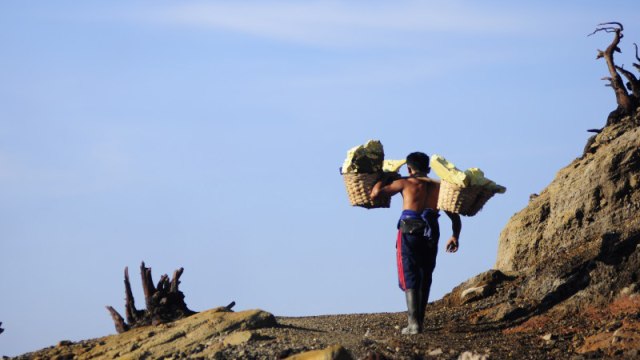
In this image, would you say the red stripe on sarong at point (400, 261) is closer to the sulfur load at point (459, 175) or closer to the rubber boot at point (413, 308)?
the rubber boot at point (413, 308)

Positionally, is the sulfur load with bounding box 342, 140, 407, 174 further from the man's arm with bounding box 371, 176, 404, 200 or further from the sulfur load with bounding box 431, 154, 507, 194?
the sulfur load with bounding box 431, 154, 507, 194

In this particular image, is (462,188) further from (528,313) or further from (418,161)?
(528,313)

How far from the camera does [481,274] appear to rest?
1697cm

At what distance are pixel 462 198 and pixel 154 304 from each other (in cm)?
414

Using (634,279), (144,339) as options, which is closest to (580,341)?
(634,279)

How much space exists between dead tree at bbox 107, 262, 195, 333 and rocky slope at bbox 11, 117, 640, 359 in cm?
37

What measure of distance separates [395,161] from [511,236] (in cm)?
462

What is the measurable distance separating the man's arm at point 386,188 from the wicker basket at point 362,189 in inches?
1.9

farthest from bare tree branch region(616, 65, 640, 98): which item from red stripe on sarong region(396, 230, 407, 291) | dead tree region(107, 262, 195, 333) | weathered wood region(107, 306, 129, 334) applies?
weathered wood region(107, 306, 129, 334)

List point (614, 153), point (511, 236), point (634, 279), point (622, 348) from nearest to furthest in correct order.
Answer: point (622, 348) < point (634, 279) < point (614, 153) < point (511, 236)

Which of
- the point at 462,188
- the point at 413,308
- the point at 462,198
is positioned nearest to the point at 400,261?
the point at 413,308

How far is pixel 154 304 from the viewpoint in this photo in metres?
14.3

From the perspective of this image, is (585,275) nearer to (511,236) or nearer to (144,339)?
(511,236)

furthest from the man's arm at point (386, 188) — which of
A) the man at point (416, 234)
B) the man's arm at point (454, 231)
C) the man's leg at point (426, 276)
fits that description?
the man's leg at point (426, 276)
